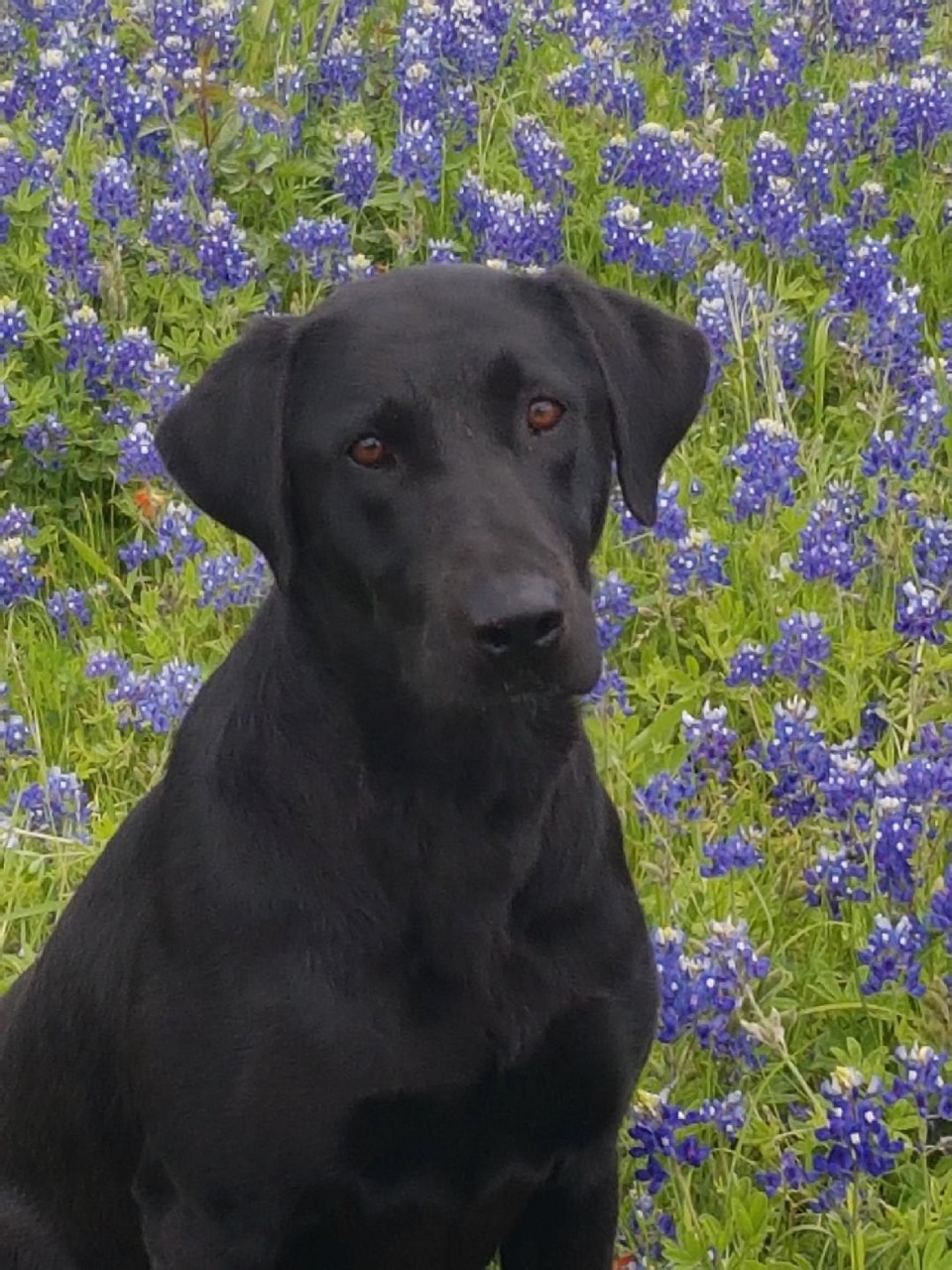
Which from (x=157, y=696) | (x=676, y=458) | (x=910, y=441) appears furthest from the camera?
(x=676, y=458)

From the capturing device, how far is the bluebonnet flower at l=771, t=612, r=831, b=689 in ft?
11.6

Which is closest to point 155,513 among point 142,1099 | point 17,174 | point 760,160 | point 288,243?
point 288,243

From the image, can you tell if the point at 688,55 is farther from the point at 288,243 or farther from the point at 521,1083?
the point at 521,1083

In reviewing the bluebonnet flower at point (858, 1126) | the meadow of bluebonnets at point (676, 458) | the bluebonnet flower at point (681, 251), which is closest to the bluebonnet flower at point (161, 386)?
the meadow of bluebonnets at point (676, 458)

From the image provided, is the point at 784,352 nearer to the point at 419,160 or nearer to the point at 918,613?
the point at 419,160

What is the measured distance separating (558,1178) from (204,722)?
0.69 m

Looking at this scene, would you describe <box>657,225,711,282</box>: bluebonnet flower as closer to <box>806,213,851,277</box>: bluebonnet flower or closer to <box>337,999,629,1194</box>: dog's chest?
<box>806,213,851,277</box>: bluebonnet flower

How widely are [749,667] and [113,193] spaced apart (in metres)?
2.08

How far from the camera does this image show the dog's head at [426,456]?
2.38 meters

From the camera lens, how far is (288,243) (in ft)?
16.5

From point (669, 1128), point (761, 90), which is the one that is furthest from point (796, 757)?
point (761, 90)

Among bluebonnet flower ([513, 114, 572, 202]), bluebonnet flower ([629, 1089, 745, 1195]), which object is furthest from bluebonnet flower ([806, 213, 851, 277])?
bluebonnet flower ([629, 1089, 745, 1195])

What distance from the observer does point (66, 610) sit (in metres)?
4.30

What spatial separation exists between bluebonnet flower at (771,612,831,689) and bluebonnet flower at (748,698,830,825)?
0.18 metres
